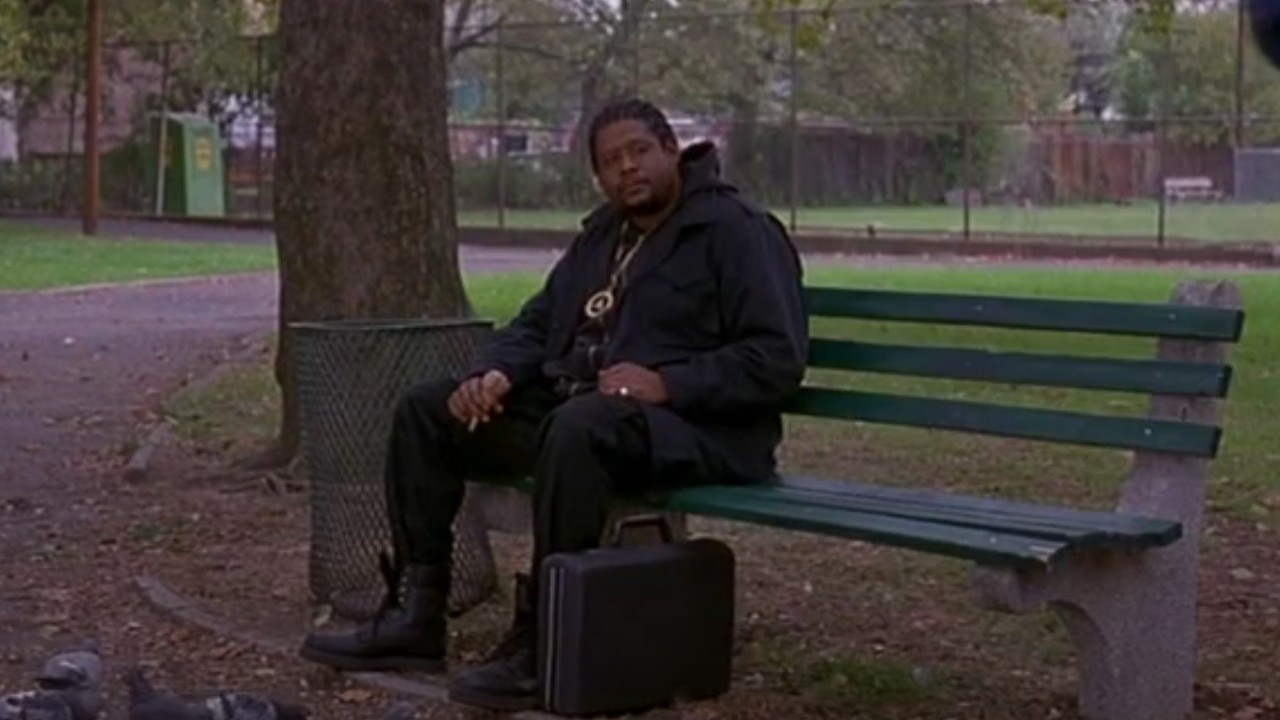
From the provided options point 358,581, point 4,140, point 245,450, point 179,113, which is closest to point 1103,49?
point 179,113

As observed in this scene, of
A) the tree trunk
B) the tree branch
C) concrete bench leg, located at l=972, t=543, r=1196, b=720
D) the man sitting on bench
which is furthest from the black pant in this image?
the tree branch

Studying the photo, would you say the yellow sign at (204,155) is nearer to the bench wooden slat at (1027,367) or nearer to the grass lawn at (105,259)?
the grass lawn at (105,259)

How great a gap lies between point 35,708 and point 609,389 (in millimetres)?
1376

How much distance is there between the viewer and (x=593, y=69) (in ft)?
115

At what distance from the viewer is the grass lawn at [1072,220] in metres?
28.7

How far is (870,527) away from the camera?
5.10 metres

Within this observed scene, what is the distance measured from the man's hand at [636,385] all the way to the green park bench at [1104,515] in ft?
0.71

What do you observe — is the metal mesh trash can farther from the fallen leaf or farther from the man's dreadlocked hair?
the man's dreadlocked hair

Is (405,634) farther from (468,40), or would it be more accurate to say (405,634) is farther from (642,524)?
(468,40)

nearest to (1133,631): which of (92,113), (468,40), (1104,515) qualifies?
(1104,515)

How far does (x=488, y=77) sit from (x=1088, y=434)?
3162 cm

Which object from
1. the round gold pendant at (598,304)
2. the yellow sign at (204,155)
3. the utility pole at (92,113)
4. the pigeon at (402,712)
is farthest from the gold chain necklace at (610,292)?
the yellow sign at (204,155)

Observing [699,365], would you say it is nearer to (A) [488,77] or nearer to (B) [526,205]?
(B) [526,205]

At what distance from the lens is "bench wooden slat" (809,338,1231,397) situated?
529cm
